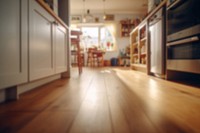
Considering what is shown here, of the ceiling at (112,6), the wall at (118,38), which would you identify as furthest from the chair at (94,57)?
the ceiling at (112,6)

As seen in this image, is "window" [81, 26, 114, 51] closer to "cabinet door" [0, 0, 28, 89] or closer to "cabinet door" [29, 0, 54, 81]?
"cabinet door" [29, 0, 54, 81]

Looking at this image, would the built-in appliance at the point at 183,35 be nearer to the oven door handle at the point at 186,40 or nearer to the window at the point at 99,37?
the oven door handle at the point at 186,40

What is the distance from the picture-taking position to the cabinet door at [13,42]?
3.09 ft

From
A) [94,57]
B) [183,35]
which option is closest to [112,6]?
[94,57]

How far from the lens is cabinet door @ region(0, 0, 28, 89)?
0.94 metres

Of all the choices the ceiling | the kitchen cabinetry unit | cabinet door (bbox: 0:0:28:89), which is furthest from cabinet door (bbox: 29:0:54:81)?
the ceiling

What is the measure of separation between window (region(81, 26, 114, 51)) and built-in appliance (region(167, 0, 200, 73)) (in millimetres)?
6034

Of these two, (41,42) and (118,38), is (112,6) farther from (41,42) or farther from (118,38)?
(41,42)

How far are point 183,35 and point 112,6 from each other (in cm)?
583

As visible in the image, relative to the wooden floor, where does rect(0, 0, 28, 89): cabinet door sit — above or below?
above

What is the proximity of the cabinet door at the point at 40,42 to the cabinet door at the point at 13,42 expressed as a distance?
114 mm

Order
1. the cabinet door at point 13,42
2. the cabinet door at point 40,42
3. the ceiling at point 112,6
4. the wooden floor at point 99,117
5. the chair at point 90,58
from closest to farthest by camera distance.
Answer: the wooden floor at point 99,117 → the cabinet door at point 13,42 → the cabinet door at point 40,42 → the ceiling at point 112,6 → the chair at point 90,58

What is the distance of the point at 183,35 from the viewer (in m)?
1.85

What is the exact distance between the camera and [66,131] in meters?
0.63
